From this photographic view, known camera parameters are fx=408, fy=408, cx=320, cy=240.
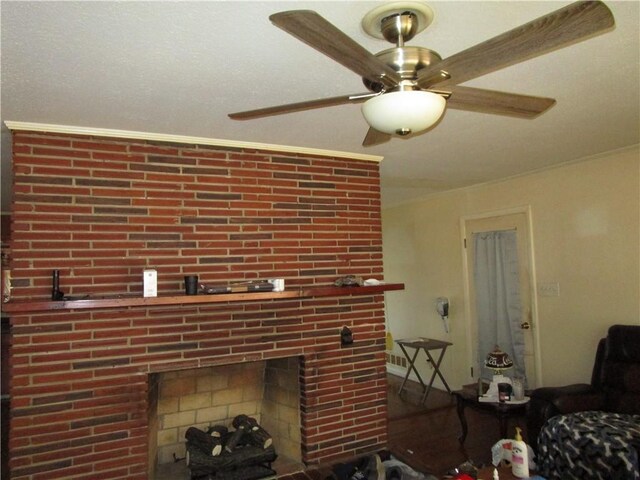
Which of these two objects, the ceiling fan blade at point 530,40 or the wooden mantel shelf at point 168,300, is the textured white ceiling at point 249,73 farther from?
the wooden mantel shelf at point 168,300

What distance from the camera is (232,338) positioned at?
2.75 m

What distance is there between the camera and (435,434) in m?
3.67

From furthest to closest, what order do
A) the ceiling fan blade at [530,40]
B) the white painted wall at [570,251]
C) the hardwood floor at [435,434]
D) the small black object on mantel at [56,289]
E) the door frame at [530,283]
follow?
the door frame at [530,283] → the white painted wall at [570,251] → the hardwood floor at [435,434] → the small black object on mantel at [56,289] → the ceiling fan blade at [530,40]

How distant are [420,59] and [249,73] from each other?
0.84m

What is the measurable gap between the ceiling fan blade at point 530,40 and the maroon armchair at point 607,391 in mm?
2607

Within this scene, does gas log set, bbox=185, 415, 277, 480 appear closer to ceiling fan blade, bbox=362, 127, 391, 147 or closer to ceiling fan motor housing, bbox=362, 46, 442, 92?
ceiling fan blade, bbox=362, 127, 391, 147

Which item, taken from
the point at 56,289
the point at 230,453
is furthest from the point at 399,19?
the point at 230,453

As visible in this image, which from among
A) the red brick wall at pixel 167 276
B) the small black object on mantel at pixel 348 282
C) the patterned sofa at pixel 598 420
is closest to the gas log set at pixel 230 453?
the red brick wall at pixel 167 276

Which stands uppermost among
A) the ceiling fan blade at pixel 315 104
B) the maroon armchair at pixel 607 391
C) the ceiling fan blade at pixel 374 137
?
the ceiling fan blade at pixel 374 137

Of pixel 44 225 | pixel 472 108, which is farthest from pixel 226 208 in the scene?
pixel 472 108

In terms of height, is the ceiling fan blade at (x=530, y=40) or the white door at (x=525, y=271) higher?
the ceiling fan blade at (x=530, y=40)

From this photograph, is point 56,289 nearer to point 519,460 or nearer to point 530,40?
point 530,40

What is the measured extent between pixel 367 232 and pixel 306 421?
1.49 m

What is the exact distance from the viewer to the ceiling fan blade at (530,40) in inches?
37.4
